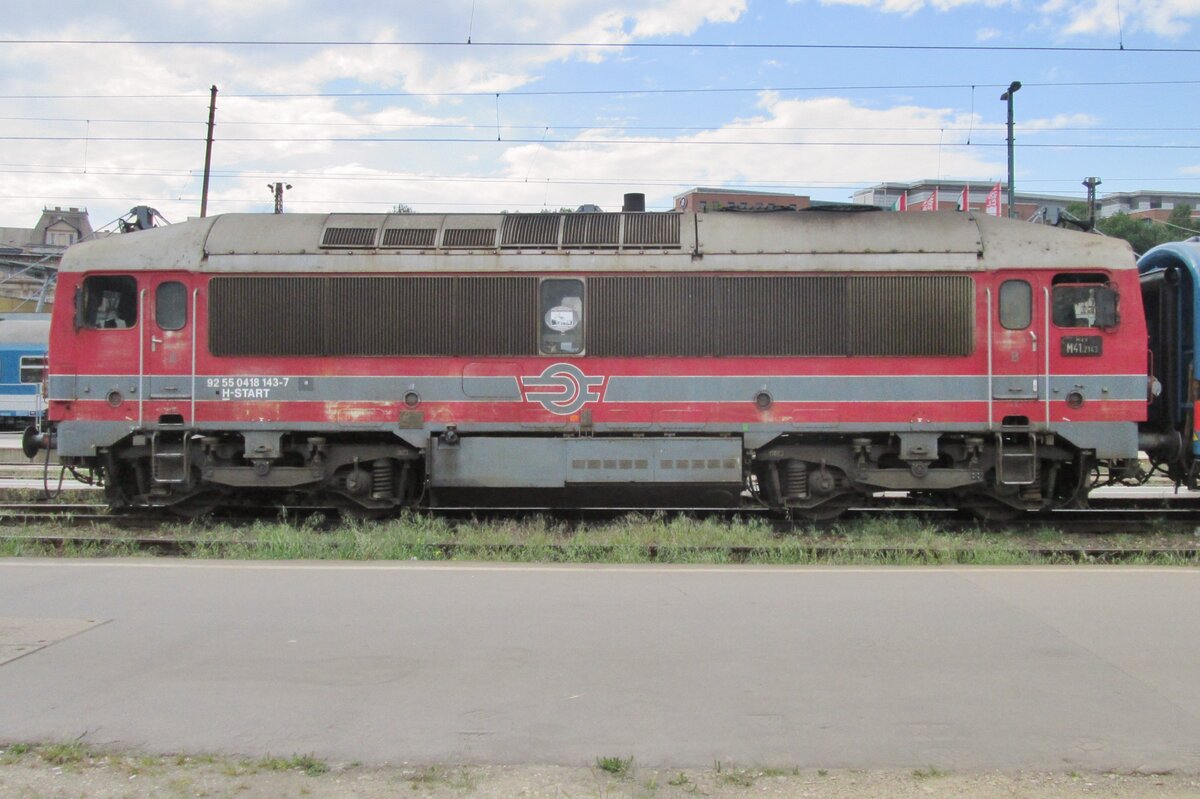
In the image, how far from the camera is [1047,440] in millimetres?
10852

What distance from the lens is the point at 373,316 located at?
36.2ft

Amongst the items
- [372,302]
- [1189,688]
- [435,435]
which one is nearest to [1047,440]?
[1189,688]

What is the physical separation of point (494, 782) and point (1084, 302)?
30.6 feet

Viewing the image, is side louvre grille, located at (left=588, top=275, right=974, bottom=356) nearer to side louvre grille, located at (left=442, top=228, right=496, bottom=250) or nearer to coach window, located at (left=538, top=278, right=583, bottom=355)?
coach window, located at (left=538, top=278, right=583, bottom=355)

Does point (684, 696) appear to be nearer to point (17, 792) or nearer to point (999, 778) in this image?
point (999, 778)

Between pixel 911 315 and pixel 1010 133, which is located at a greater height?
pixel 1010 133

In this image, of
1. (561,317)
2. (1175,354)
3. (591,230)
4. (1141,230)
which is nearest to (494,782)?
(561,317)

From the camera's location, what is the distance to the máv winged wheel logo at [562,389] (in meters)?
10.9

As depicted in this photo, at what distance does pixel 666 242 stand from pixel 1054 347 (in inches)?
180

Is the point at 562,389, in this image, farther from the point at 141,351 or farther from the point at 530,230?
the point at 141,351

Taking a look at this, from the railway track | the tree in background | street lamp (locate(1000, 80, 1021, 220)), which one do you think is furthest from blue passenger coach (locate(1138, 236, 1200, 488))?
the tree in background

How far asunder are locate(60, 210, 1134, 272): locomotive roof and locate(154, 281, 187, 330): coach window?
25 cm

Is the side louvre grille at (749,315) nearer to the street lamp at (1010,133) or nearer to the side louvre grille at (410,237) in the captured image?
the side louvre grille at (410,237)

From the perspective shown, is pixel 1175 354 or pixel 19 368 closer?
pixel 1175 354
